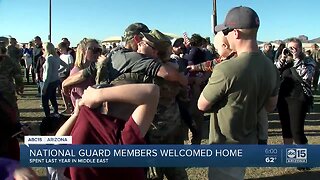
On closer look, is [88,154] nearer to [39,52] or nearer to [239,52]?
[239,52]

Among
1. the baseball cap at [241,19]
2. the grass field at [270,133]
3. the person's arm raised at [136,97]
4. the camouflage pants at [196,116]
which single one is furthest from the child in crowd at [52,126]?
the camouflage pants at [196,116]

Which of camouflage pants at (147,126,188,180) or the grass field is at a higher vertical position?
camouflage pants at (147,126,188,180)

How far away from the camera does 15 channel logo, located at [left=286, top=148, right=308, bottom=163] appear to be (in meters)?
2.85

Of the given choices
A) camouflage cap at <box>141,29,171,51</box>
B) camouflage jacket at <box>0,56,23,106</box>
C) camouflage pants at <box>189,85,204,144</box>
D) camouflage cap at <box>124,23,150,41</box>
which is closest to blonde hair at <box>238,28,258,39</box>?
camouflage cap at <box>141,29,171,51</box>

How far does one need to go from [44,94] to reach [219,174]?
7.01 m

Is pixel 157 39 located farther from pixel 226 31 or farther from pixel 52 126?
pixel 52 126

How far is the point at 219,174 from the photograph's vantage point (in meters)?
2.88

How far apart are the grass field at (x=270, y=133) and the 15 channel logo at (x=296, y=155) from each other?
2.45 meters

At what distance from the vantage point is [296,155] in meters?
2.85

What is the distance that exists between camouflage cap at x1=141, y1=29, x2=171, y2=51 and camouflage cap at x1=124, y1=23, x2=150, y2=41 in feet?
0.35

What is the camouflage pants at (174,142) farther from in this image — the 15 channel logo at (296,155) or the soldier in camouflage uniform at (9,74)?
the soldier in camouflage uniform at (9,74)

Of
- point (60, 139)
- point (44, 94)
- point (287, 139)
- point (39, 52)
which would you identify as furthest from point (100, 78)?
point (39, 52)

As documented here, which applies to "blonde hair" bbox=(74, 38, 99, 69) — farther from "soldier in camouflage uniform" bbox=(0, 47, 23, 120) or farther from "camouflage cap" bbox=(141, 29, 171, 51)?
"camouflage cap" bbox=(141, 29, 171, 51)

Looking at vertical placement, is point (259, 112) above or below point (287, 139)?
above
